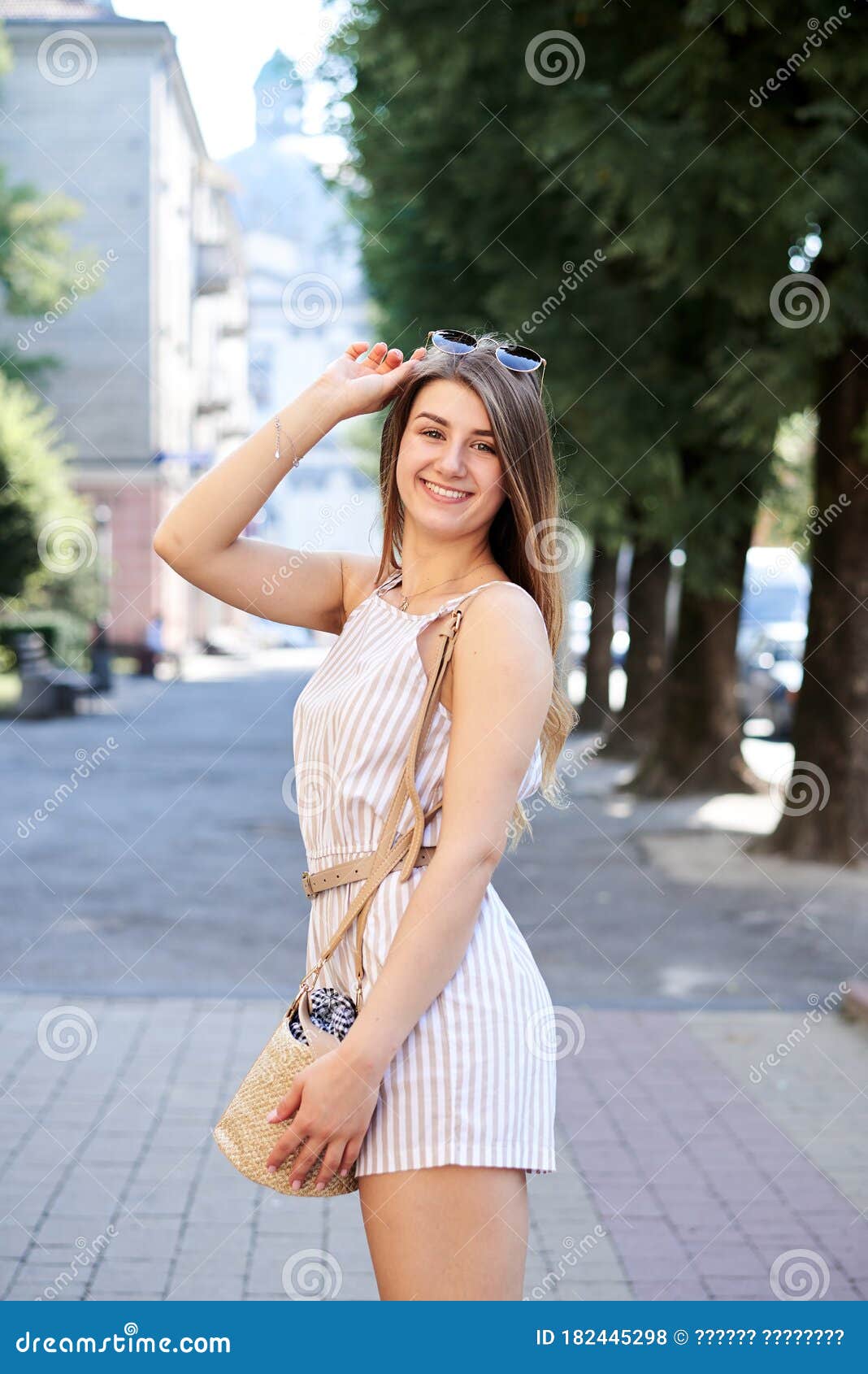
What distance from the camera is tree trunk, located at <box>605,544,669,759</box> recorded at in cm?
1828

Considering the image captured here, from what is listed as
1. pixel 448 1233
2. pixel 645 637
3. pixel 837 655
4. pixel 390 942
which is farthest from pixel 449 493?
pixel 645 637

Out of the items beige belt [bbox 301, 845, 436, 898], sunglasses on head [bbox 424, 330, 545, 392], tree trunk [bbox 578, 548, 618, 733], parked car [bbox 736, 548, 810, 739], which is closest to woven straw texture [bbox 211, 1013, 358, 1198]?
beige belt [bbox 301, 845, 436, 898]

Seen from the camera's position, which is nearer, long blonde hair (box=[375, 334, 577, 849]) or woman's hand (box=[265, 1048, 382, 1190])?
woman's hand (box=[265, 1048, 382, 1190])

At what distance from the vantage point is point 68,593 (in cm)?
3219

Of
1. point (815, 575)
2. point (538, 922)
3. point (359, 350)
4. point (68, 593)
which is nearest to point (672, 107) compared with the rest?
point (815, 575)

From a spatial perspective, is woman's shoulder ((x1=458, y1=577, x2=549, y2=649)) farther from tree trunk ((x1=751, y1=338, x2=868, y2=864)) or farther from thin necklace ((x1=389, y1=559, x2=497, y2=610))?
tree trunk ((x1=751, y1=338, x2=868, y2=864))

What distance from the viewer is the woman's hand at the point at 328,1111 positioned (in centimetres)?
196

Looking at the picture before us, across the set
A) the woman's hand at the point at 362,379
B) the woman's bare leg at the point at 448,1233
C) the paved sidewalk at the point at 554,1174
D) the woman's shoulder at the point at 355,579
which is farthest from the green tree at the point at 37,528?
the woman's bare leg at the point at 448,1233

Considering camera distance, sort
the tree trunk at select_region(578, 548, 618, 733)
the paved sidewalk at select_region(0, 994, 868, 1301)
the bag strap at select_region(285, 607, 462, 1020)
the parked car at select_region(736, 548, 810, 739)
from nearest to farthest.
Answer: the bag strap at select_region(285, 607, 462, 1020)
the paved sidewalk at select_region(0, 994, 868, 1301)
the parked car at select_region(736, 548, 810, 739)
the tree trunk at select_region(578, 548, 618, 733)

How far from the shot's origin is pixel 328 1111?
1.96m

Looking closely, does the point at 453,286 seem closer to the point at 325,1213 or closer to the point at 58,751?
the point at 58,751

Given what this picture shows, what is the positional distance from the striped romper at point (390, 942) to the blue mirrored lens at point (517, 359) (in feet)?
1.14

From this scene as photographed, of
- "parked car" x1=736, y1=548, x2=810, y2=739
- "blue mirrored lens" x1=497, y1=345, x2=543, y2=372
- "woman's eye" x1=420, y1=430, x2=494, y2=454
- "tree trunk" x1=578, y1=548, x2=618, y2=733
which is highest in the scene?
"blue mirrored lens" x1=497, y1=345, x2=543, y2=372

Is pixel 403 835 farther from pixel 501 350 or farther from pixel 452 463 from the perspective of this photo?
pixel 501 350
